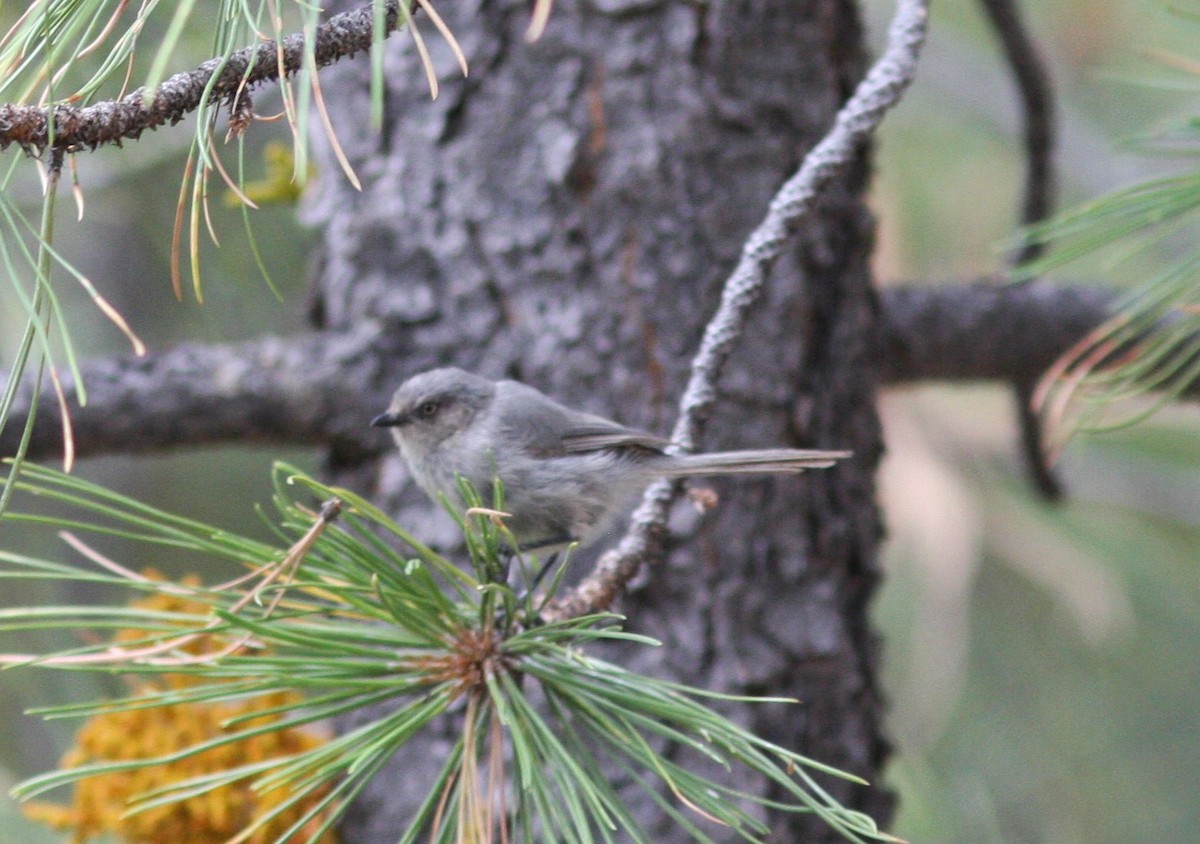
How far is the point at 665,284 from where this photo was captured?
2.38 m

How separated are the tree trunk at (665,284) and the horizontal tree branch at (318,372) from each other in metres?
0.08

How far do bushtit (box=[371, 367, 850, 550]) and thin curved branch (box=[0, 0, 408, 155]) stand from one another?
3.06 ft

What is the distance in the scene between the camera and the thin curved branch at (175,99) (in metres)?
1.16

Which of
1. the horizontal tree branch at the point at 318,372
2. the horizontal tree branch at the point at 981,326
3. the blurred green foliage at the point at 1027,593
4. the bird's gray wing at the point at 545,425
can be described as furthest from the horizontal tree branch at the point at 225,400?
the blurred green foliage at the point at 1027,593

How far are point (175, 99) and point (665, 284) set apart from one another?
133cm

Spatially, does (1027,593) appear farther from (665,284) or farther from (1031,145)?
(665,284)

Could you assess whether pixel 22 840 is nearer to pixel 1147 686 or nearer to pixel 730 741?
pixel 730 741

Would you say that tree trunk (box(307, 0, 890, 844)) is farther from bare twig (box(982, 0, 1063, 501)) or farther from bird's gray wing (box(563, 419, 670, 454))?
bare twig (box(982, 0, 1063, 501))

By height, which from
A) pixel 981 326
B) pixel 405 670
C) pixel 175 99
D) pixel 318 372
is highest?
pixel 175 99

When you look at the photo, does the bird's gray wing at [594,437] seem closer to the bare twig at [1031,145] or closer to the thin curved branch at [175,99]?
the thin curved branch at [175,99]

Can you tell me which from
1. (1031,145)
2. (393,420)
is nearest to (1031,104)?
(1031,145)

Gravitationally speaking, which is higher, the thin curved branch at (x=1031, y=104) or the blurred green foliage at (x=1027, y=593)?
the thin curved branch at (x=1031, y=104)

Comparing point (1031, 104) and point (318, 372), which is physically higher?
point (1031, 104)

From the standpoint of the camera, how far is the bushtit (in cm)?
209
